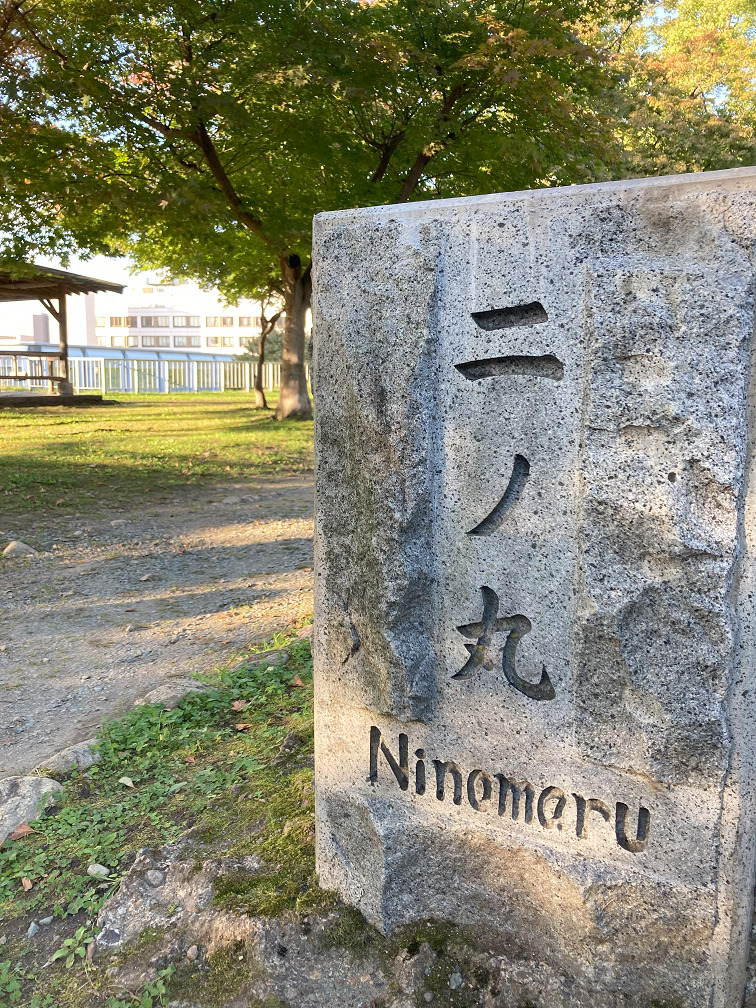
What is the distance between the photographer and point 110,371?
104 ft

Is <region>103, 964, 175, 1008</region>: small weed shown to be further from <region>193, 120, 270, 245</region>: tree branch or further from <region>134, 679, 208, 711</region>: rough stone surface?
<region>193, 120, 270, 245</region>: tree branch

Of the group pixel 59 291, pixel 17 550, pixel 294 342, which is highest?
pixel 59 291

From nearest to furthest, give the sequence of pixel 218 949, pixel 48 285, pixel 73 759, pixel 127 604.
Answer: pixel 218 949 < pixel 73 759 < pixel 127 604 < pixel 48 285

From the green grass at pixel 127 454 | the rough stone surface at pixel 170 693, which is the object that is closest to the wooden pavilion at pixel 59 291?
the green grass at pixel 127 454

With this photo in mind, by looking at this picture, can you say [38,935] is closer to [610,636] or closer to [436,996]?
[436,996]

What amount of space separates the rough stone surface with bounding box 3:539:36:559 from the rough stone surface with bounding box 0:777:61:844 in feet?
11.8

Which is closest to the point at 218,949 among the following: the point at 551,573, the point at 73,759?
the point at 73,759

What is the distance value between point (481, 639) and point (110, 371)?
32.3m

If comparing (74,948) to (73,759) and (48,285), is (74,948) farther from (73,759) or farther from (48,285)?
(48,285)

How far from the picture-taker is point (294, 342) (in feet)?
53.9

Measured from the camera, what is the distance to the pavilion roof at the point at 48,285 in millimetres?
18938

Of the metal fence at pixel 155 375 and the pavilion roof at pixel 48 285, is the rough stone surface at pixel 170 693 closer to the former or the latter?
the pavilion roof at pixel 48 285

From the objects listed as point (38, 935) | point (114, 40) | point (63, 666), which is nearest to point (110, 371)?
point (114, 40)

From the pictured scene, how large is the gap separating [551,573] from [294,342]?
15157 mm
